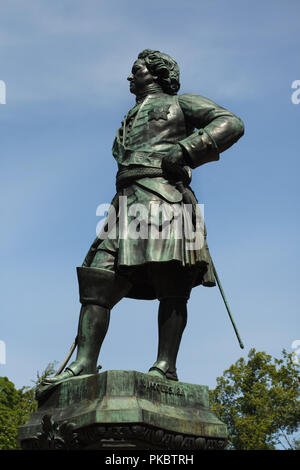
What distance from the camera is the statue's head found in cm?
698

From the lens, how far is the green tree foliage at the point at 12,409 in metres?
24.7

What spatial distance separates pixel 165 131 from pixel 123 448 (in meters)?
3.11

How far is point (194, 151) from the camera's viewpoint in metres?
6.26

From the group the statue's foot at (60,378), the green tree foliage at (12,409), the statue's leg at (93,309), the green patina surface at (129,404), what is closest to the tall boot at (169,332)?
the green patina surface at (129,404)

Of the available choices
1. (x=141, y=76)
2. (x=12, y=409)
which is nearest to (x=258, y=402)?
(x=12, y=409)

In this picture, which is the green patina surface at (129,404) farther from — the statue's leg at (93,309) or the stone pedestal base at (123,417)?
the statue's leg at (93,309)

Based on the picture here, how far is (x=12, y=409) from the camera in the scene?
90.9ft

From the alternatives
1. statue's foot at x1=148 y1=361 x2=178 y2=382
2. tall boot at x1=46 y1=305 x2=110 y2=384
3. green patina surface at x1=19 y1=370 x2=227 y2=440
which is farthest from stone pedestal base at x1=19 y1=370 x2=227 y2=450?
→ tall boot at x1=46 y1=305 x2=110 y2=384

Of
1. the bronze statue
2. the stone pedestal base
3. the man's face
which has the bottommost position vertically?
the stone pedestal base

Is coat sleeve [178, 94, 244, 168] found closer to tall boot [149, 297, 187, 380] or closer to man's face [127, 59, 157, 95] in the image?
man's face [127, 59, 157, 95]

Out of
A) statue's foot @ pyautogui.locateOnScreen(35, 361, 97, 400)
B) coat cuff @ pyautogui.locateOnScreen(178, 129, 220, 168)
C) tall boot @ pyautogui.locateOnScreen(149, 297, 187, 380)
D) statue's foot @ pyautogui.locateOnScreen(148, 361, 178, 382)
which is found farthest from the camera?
coat cuff @ pyautogui.locateOnScreen(178, 129, 220, 168)

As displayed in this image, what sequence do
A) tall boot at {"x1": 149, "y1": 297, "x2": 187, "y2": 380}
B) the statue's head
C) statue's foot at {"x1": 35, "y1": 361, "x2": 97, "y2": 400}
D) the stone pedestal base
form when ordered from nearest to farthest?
1. the stone pedestal base
2. statue's foot at {"x1": 35, "y1": 361, "x2": 97, "y2": 400}
3. tall boot at {"x1": 149, "y1": 297, "x2": 187, "y2": 380}
4. the statue's head

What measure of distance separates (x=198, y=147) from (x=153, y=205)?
2.34ft

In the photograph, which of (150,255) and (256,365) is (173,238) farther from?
(256,365)
